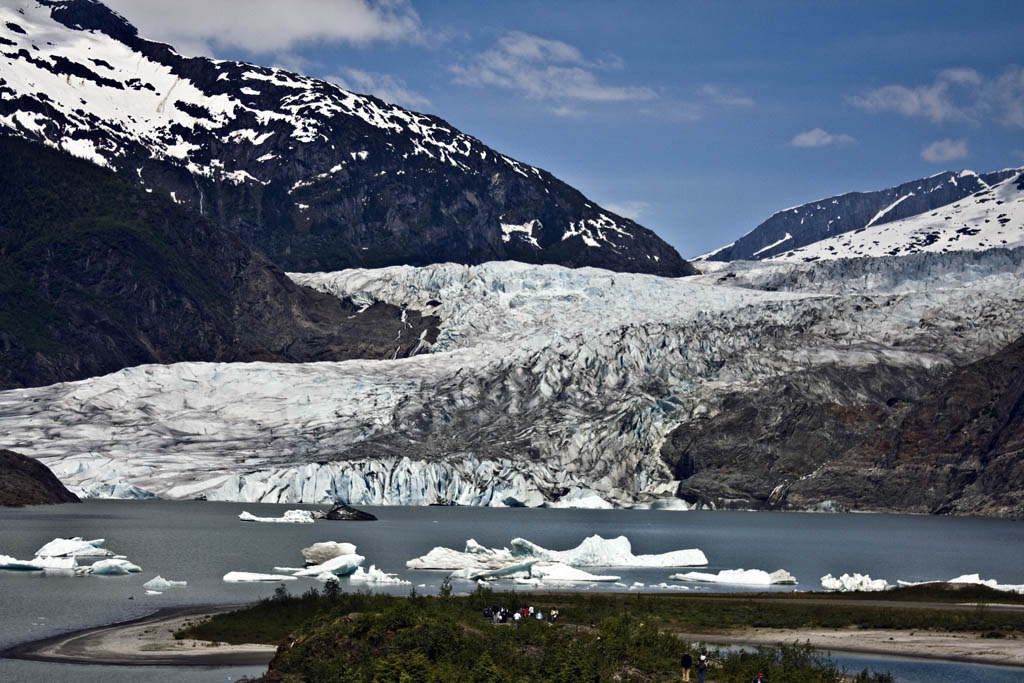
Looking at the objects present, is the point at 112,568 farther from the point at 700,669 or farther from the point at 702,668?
the point at 702,668

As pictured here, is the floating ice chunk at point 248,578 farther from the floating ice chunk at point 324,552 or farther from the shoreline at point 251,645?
the shoreline at point 251,645

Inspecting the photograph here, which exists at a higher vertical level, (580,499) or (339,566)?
(339,566)

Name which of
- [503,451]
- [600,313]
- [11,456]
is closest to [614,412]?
[503,451]

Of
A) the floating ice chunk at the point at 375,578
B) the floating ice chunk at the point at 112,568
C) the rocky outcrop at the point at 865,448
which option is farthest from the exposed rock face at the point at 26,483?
the floating ice chunk at the point at 375,578

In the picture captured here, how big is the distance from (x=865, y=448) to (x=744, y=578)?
8897 centimetres

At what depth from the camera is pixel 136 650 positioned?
46.2 m

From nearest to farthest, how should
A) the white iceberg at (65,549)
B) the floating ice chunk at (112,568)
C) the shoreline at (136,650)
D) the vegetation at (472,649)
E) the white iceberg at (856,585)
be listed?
the vegetation at (472,649) < the shoreline at (136,650) < the white iceberg at (856,585) < the floating ice chunk at (112,568) < the white iceberg at (65,549)

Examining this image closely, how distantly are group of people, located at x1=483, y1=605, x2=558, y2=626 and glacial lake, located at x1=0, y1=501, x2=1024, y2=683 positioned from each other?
9459 mm

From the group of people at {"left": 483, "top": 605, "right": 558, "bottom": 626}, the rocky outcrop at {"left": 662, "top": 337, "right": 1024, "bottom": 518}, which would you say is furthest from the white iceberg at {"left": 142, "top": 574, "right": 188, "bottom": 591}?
the rocky outcrop at {"left": 662, "top": 337, "right": 1024, "bottom": 518}

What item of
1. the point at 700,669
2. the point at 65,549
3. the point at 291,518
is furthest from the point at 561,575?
the point at 291,518

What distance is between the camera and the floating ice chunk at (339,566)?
70.9m

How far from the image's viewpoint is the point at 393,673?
3519 centimetres

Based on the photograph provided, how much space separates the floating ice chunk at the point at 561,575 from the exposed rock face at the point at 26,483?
72948 millimetres

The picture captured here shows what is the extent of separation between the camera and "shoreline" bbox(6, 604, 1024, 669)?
1758 inches
